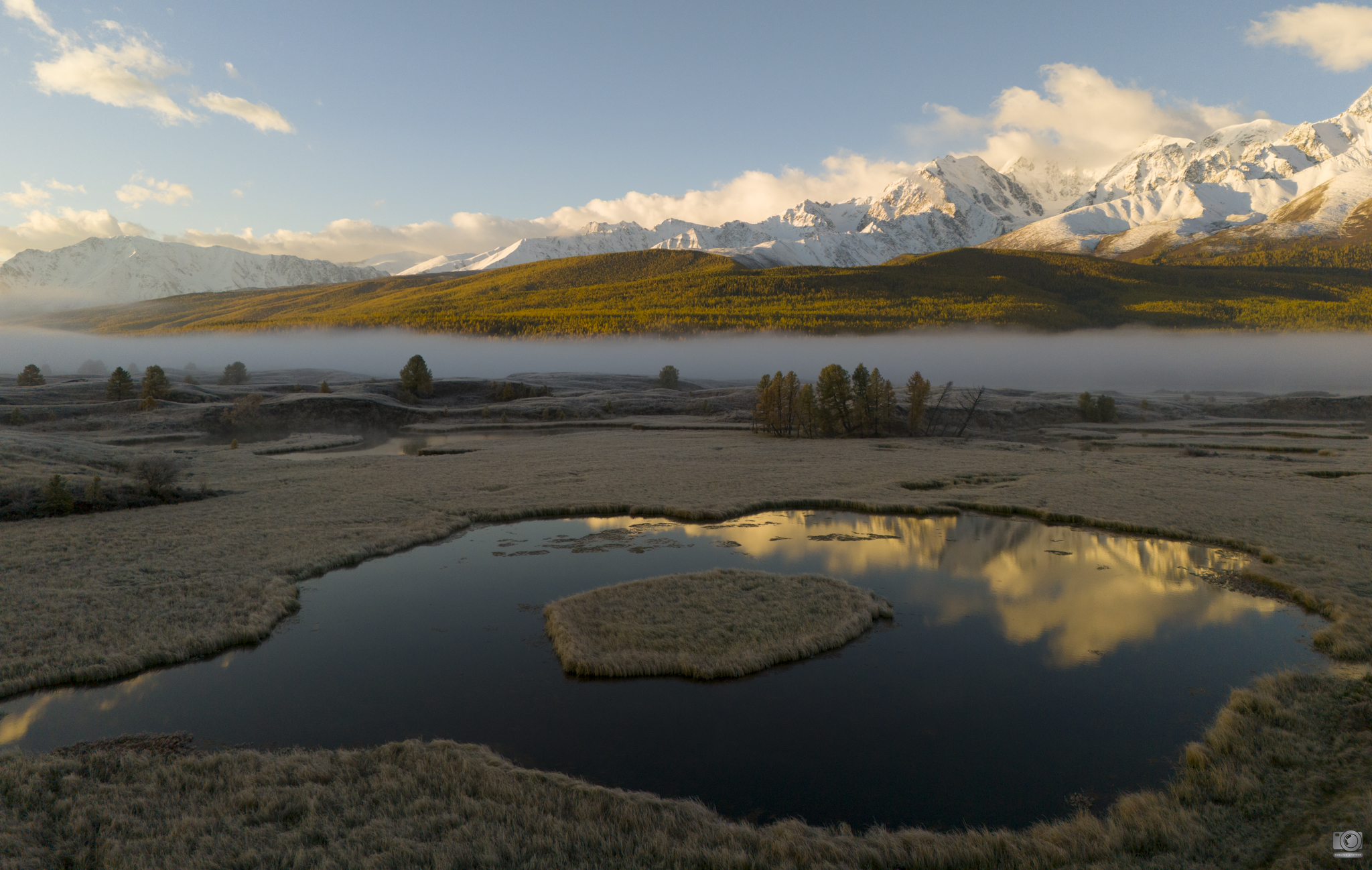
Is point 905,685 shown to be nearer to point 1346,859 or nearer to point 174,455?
point 1346,859

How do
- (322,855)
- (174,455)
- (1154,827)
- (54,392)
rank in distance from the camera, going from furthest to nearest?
(54,392) < (174,455) < (1154,827) < (322,855)

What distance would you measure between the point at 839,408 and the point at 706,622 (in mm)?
77951

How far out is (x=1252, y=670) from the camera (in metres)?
19.3

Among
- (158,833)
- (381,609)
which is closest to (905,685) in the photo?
(158,833)

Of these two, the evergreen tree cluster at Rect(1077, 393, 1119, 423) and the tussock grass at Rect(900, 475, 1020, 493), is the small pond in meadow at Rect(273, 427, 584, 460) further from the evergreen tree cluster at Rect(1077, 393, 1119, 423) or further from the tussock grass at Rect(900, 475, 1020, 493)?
the evergreen tree cluster at Rect(1077, 393, 1119, 423)

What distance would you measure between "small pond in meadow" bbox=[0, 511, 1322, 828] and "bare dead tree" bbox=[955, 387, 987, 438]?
7438cm

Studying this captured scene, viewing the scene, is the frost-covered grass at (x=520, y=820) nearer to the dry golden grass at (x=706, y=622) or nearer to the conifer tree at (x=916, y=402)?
the dry golden grass at (x=706, y=622)

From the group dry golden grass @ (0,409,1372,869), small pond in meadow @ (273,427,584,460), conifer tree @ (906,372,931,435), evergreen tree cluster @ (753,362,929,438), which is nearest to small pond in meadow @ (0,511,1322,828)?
dry golden grass @ (0,409,1372,869)

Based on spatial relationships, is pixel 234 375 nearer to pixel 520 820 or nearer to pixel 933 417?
pixel 933 417

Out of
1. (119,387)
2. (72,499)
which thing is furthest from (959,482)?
(119,387)

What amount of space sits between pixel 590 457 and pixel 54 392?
11903 cm

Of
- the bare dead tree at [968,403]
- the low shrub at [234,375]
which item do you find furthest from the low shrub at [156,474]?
the low shrub at [234,375]

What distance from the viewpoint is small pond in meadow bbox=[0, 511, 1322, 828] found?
48.0ft

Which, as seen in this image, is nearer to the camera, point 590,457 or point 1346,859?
point 1346,859
